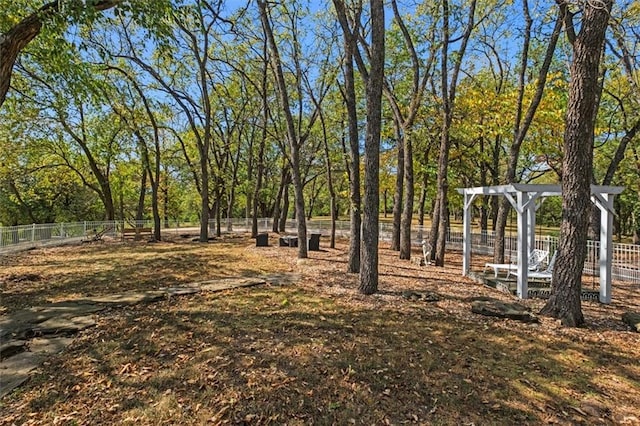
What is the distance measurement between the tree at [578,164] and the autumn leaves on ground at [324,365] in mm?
587

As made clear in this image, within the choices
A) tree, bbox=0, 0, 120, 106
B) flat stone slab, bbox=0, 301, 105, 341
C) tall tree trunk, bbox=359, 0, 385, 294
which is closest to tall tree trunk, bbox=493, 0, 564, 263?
tall tree trunk, bbox=359, 0, 385, 294

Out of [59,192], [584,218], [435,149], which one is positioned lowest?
[584,218]

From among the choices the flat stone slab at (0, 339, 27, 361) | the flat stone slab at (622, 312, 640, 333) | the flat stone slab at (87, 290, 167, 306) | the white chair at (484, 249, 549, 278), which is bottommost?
the flat stone slab at (622, 312, 640, 333)

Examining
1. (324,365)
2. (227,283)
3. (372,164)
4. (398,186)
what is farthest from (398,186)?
(324,365)

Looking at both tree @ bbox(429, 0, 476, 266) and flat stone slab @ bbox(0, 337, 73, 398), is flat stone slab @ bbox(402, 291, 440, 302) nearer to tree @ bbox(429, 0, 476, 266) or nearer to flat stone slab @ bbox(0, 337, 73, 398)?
tree @ bbox(429, 0, 476, 266)

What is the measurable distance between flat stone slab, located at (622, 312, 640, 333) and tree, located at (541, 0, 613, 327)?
2.28 ft

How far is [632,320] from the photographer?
203 inches

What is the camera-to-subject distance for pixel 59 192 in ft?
81.5

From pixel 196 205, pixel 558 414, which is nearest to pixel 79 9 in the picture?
pixel 558 414

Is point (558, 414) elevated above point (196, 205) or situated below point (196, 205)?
below

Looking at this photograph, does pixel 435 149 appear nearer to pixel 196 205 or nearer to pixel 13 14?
pixel 13 14

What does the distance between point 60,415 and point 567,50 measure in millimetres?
13755

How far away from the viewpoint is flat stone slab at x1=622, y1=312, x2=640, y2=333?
5.03 meters

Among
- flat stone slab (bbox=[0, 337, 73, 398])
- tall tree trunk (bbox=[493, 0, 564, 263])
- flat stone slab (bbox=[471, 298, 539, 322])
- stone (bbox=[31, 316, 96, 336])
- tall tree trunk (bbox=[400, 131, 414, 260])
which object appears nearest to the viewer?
flat stone slab (bbox=[0, 337, 73, 398])
